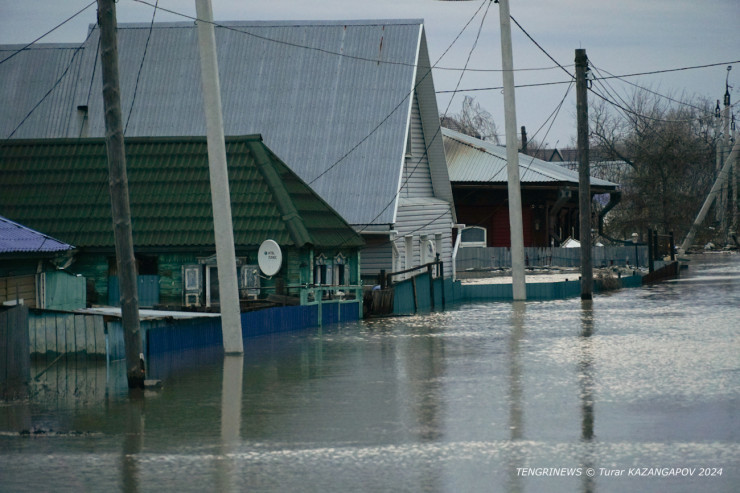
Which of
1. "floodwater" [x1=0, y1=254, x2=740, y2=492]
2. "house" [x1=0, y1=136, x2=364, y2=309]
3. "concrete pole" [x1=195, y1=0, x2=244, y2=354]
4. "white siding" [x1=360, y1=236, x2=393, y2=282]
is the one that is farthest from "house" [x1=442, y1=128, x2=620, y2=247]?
"concrete pole" [x1=195, y1=0, x2=244, y2=354]

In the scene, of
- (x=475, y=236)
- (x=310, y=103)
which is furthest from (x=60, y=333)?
(x=475, y=236)

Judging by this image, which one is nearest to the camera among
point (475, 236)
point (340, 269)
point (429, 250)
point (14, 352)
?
point (14, 352)

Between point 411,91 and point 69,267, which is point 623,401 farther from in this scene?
point 411,91

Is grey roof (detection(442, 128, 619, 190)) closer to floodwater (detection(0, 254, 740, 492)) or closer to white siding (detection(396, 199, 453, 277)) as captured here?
white siding (detection(396, 199, 453, 277))

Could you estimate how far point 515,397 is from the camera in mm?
17531

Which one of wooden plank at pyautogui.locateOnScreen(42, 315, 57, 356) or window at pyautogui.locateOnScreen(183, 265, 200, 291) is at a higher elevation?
window at pyautogui.locateOnScreen(183, 265, 200, 291)

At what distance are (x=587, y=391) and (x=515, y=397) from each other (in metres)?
1.24

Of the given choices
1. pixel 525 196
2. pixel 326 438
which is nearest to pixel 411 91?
pixel 525 196

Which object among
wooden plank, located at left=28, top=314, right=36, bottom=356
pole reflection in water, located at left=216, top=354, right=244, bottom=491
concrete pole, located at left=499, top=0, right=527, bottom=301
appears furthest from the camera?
concrete pole, located at left=499, top=0, right=527, bottom=301

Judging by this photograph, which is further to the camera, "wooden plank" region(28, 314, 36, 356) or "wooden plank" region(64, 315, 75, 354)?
"wooden plank" region(28, 314, 36, 356)

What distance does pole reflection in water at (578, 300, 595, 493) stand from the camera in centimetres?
1226

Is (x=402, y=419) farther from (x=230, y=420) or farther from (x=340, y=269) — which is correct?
(x=340, y=269)

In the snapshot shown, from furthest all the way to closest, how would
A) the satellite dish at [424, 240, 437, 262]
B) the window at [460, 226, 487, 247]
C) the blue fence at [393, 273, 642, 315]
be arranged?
the window at [460, 226, 487, 247] → the satellite dish at [424, 240, 437, 262] → the blue fence at [393, 273, 642, 315]

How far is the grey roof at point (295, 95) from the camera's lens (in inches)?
1571
